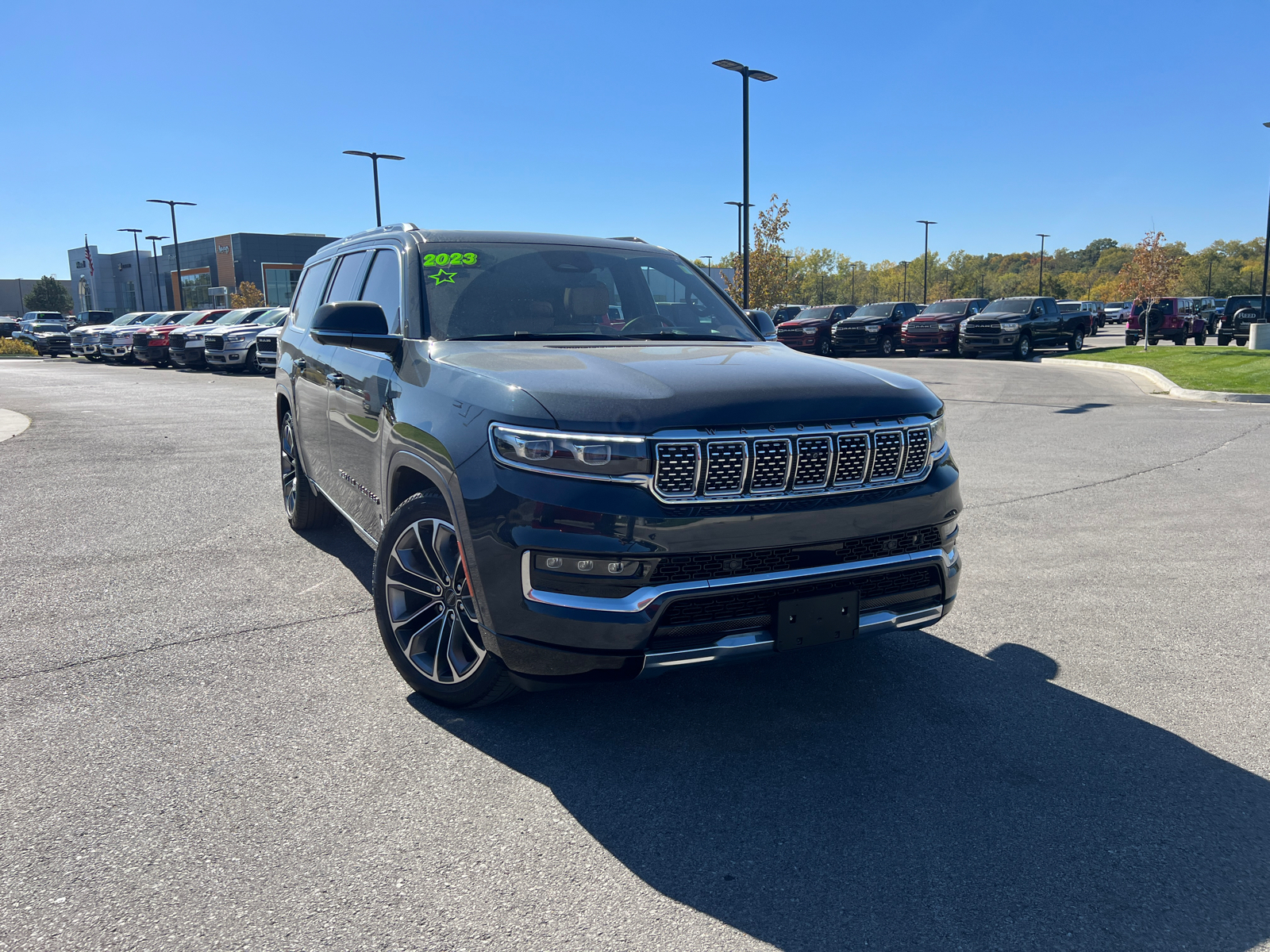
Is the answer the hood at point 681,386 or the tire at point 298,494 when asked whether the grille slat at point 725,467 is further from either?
the tire at point 298,494

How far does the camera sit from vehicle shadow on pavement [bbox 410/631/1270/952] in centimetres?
249

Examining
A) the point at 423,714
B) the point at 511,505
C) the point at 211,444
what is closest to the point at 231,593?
the point at 423,714

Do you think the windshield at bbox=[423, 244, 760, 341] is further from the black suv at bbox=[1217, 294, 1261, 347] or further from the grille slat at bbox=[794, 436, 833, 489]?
the black suv at bbox=[1217, 294, 1261, 347]

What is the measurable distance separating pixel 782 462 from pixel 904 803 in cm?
117

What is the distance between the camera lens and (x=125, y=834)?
2.86 metres

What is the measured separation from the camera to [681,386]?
10.6ft

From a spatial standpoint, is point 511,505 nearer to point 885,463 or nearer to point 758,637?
point 758,637

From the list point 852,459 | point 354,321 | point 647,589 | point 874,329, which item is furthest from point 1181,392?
point 647,589

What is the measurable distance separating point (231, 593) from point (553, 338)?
255cm

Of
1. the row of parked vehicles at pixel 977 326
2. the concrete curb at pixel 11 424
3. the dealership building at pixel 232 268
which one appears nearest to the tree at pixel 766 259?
the row of parked vehicles at pixel 977 326

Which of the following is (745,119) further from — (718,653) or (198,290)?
(198,290)

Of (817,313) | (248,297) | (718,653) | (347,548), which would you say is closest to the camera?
(718,653)

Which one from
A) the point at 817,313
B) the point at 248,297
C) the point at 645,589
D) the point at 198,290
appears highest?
the point at 198,290

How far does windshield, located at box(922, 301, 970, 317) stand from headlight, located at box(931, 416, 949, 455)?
1200 inches
